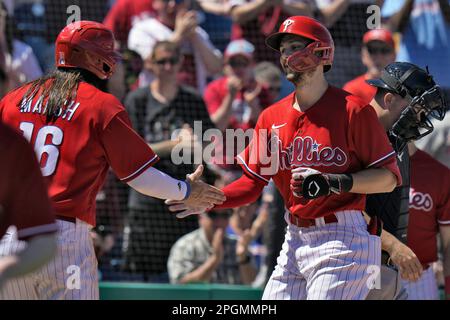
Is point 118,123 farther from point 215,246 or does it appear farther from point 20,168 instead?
point 215,246

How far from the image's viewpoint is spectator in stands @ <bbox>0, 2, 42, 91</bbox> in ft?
27.0

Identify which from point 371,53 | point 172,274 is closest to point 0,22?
point 172,274

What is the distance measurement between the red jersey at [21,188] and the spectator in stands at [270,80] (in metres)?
5.15

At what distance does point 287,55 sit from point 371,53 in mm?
2968

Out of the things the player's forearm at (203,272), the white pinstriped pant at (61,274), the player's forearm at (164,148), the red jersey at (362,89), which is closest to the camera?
the white pinstriped pant at (61,274)

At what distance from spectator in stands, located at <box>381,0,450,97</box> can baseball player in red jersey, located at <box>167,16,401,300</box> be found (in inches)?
147

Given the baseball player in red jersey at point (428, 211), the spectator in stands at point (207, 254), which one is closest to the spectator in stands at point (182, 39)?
the spectator in stands at point (207, 254)

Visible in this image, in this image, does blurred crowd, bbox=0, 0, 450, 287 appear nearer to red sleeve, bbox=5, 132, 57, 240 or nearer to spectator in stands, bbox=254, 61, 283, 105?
spectator in stands, bbox=254, 61, 283, 105

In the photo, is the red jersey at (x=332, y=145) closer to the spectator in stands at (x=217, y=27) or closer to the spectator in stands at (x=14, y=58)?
the spectator in stands at (x=14, y=58)

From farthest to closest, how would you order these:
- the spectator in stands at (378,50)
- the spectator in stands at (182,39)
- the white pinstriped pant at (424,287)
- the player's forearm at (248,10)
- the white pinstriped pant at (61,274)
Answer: the player's forearm at (248,10) → the spectator in stands at (182,39) → the spectator in stands at (378,50) → the white pinstriped pant at (424,287) → the white pinstriped pant at (61,274)

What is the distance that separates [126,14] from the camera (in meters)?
8.62

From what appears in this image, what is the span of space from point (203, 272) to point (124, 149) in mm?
3170

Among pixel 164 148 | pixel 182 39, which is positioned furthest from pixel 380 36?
pixel 164 148

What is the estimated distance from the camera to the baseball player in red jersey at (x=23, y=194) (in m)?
3.23
